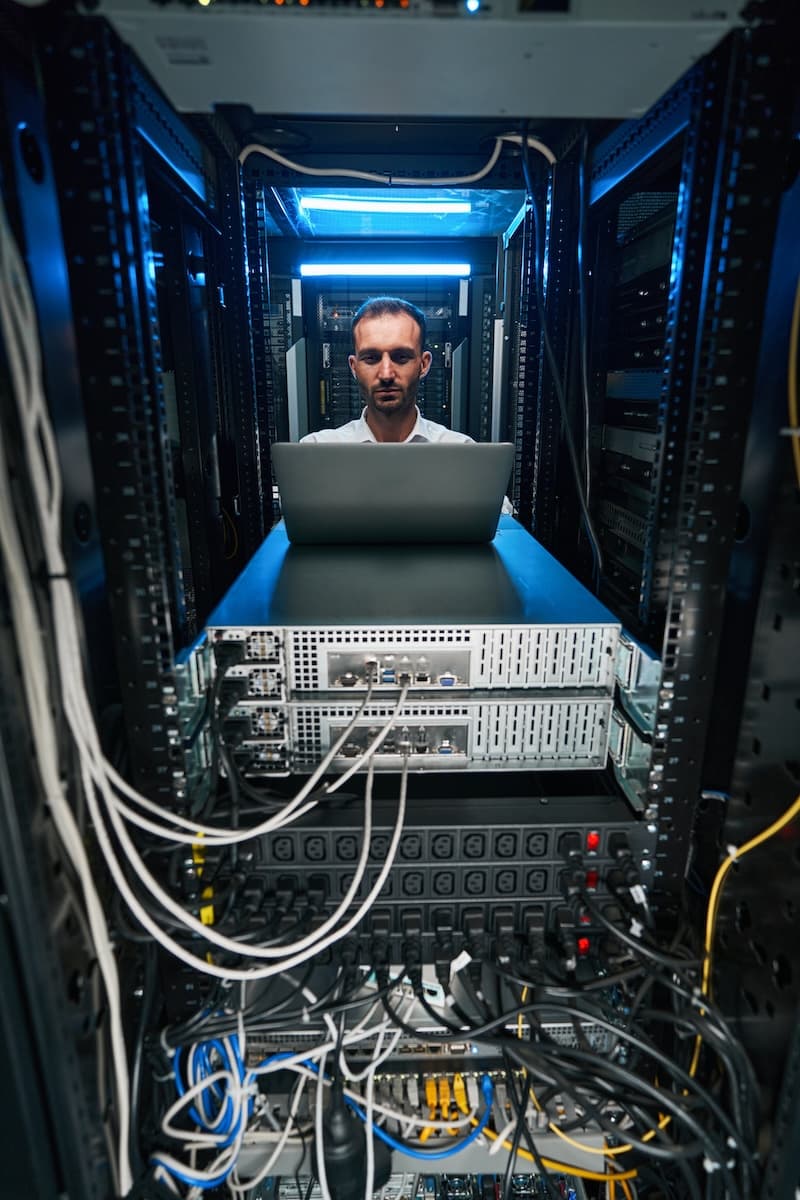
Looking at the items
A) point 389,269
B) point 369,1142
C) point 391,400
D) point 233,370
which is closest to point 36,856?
point 369,1142

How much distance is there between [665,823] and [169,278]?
1250 millimetres

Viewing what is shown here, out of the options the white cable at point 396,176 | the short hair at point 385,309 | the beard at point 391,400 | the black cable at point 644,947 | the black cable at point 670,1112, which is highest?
the white cable at point 396,176

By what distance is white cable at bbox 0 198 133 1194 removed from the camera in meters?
0.49

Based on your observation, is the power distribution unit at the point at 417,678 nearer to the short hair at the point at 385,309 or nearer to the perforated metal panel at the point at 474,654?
the perforated metal panel at the point at 474,654

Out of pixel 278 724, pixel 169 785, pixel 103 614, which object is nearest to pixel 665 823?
pixel 278 724

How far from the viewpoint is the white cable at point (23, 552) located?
0.49 meters

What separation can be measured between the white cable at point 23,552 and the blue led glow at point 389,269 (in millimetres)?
1434

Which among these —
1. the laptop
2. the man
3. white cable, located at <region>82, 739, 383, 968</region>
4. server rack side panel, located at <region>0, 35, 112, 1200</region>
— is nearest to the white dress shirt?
the man

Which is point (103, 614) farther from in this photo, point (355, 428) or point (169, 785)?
point (355, 428)

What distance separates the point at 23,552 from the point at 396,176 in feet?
3.57

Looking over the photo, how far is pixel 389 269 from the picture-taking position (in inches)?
70.9

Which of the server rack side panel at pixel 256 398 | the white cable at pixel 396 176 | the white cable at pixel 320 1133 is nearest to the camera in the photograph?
the white cable at pixel 320 1133

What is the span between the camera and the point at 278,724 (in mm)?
802

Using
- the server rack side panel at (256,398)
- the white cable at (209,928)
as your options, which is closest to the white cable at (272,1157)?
the white cable at (209,928)
